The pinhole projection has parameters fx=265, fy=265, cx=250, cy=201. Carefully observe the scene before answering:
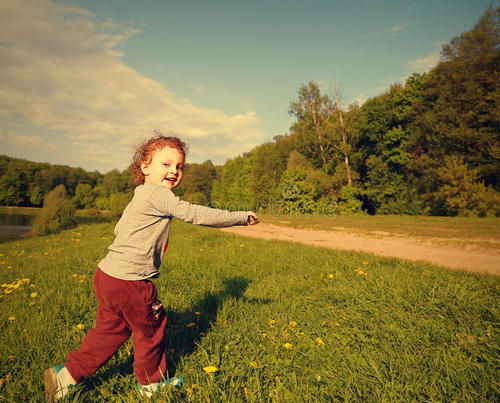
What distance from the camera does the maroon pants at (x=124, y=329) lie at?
1779 mm

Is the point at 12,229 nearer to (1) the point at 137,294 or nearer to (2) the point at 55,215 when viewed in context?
(2) the point at 55,215

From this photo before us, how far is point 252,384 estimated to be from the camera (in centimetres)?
193

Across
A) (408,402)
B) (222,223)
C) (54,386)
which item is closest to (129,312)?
(54,386)

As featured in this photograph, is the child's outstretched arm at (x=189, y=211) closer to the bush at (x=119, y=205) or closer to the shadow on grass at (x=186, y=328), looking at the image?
the shadow on grass at (x=186, y=328)

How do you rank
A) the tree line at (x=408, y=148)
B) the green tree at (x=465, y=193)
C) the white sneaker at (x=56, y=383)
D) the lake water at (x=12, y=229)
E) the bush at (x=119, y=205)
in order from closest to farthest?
the white sneaker at (x=56, y=383) → the lake water at (x=12, y=229) → the green tree at (x=465, y=193) → the tree line at (x=408, y=148) → the bush at (x=119, y=205)

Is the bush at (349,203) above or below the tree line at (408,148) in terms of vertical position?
below

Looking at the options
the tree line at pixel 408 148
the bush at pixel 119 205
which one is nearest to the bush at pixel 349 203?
the tree line at pixel 408 148

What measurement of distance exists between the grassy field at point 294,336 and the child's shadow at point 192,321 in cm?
1

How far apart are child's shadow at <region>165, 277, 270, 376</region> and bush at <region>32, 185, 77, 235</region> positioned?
61.3 feet

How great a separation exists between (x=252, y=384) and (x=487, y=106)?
2971cm

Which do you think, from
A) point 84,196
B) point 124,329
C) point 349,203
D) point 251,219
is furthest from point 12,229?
point 84,196

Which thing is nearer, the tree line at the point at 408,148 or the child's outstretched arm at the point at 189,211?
the child's outstretched arm at the point at 189,211

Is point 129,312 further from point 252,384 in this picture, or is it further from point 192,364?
point 252,384

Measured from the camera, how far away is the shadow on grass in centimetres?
213
